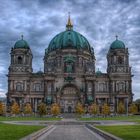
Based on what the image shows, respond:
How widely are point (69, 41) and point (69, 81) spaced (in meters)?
20.7

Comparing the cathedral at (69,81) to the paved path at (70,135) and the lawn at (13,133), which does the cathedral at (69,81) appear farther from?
the paved path at (70,135)

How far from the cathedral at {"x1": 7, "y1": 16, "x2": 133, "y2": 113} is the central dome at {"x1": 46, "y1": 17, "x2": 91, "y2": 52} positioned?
6.53m

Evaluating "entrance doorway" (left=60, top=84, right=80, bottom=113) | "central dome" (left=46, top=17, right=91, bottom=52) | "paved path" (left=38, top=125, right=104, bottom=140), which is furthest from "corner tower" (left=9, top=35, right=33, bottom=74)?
"paved path" (left=38, top=125, right=104, bottom=140)

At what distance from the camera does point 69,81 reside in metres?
140

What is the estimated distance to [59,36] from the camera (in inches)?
6270

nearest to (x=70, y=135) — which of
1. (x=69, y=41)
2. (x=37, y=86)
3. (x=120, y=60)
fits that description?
(x=37, y=86)

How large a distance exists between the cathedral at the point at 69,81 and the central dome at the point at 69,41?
21.4 ft

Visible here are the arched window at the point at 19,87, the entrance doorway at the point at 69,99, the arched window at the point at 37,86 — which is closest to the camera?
the arched window at the point at 19,87

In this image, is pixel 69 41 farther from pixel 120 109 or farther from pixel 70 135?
pixel 70 135

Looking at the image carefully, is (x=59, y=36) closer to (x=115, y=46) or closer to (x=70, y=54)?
(x=70, y=54)

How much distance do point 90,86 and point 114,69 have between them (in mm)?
12265

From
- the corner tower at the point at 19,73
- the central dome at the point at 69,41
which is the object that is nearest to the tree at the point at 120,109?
the central dome at the point at 69,41

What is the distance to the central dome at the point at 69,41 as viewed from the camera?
15112 cm

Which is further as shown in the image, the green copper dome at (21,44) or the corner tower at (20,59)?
the green copper dome at (21,44)
